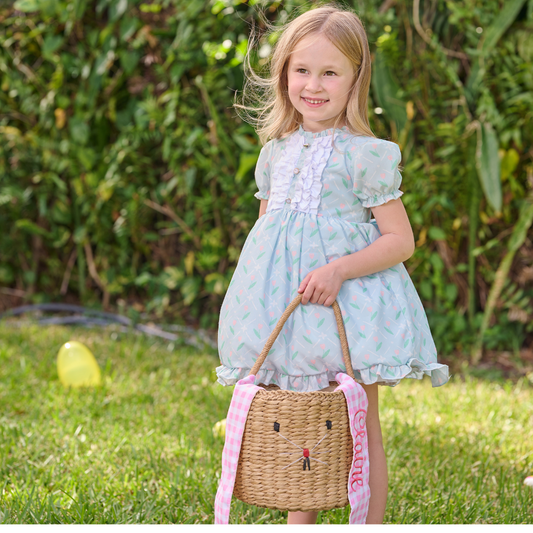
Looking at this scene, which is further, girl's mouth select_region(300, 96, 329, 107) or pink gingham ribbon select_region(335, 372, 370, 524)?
girl's mouth select_region(300, 96, 329, 107)

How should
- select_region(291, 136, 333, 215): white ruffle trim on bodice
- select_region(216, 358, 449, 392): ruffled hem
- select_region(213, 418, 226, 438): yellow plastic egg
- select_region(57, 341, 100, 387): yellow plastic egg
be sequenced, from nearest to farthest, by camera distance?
1. select_region(216, 358, 449, 392): ruffled hem
2. select_region(291, 136, 333, 215): white ruffle trim on bodice
3. select_region(213, 418, 226, 438): yellow plastic egg
4. select_region(57, 341, 100, 387): yellow plastic egg

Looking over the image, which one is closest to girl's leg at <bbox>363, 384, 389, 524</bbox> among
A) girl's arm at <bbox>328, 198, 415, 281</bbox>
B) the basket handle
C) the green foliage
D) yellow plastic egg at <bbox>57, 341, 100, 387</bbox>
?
the basket handle

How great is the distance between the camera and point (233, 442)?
4.91 feet

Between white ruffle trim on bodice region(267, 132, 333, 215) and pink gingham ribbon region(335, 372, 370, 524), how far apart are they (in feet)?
1.53

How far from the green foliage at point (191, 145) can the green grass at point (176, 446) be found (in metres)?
0.83

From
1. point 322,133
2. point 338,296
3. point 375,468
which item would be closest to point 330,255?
point 338,296

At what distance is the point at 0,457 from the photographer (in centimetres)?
222

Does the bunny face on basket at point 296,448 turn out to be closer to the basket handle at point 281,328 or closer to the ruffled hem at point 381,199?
the basket handle at point 281,328

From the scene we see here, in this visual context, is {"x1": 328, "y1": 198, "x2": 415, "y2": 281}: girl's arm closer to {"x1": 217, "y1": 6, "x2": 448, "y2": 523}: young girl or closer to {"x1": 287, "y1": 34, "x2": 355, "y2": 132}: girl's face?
{"x1": 217, "y1": 6, "x2": 448, "y2": 523}: young girl

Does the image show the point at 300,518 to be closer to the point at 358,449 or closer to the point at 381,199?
the point at 358,449

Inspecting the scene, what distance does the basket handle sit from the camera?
1521 mm

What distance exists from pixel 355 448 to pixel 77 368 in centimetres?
189

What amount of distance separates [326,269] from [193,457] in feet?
3.50

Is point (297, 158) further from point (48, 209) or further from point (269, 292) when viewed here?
point (48, 209)
